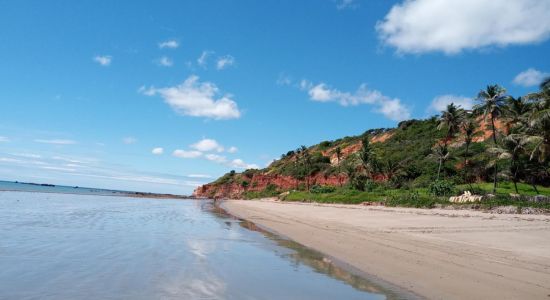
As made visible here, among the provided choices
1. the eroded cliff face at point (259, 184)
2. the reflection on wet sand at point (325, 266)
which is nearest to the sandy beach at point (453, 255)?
the reflection on wet sand at point (325, 266)

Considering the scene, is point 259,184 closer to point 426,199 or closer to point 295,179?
point 295,179

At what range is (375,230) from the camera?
1875 centimetres

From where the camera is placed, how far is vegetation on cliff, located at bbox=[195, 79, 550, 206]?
37634 millimetres

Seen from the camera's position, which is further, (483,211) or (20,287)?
(483,211)

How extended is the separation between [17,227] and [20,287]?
1076 centimetres

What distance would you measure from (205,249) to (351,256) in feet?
14.1

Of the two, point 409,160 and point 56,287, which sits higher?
point 409,160

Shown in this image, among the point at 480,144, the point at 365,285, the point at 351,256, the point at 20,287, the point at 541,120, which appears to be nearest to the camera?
the point at 20,287

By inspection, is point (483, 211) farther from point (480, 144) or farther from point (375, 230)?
point (480, 144)

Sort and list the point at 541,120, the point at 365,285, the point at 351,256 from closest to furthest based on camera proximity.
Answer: the point at 365,285
the point at 351,256
the point at 541,120

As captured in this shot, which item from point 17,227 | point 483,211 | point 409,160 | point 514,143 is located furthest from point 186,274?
point 409,160

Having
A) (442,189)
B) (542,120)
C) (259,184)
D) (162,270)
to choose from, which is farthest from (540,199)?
(259,184)

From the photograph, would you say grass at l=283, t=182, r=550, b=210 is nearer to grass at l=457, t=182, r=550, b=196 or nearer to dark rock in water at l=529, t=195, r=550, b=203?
grass at l=457, t=182, r=550, b=196

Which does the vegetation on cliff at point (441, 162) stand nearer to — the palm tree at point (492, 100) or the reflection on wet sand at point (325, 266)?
the palm tree at point (492, 100)
